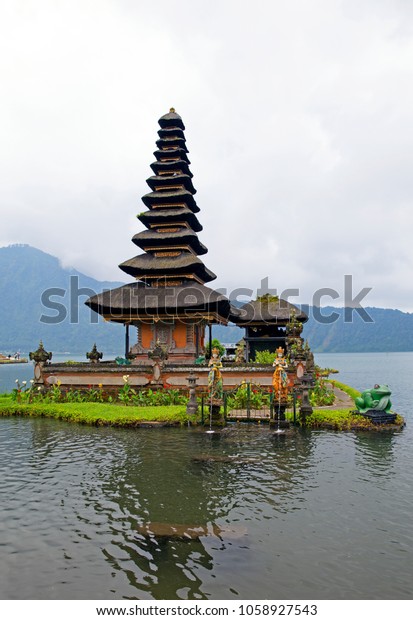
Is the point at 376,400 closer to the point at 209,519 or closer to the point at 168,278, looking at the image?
the point at 209,519

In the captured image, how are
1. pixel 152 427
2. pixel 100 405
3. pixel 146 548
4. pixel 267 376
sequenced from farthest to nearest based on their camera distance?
pixel 267 376 < pixel 100 405 < pixel 152 427 < pixel 146 548

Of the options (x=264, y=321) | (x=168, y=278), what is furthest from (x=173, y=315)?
(x=264, y=321)

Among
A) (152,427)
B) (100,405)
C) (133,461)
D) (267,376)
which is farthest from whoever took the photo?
(267,376)

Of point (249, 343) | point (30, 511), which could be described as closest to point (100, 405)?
point (30, 511)

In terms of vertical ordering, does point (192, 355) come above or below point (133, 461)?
above

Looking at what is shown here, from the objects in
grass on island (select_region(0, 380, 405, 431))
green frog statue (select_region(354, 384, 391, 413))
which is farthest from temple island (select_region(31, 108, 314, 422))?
green frog statue (select_region(354, 384, 391, 413))

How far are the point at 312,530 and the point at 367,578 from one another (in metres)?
1.85

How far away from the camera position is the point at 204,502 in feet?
35.4

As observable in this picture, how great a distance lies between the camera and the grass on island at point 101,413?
2083cm

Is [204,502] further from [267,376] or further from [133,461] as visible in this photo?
[267,376]

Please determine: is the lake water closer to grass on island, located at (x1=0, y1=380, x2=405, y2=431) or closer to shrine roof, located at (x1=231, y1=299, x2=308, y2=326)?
grass on island, located at (x1=0, y1=380, x2=405, y2=431)

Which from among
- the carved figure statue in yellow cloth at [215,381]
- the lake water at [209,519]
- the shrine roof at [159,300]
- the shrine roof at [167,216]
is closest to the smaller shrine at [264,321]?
the shrine roof at [159,300]

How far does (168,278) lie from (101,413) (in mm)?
15376

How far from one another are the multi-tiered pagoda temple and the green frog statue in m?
13.5
